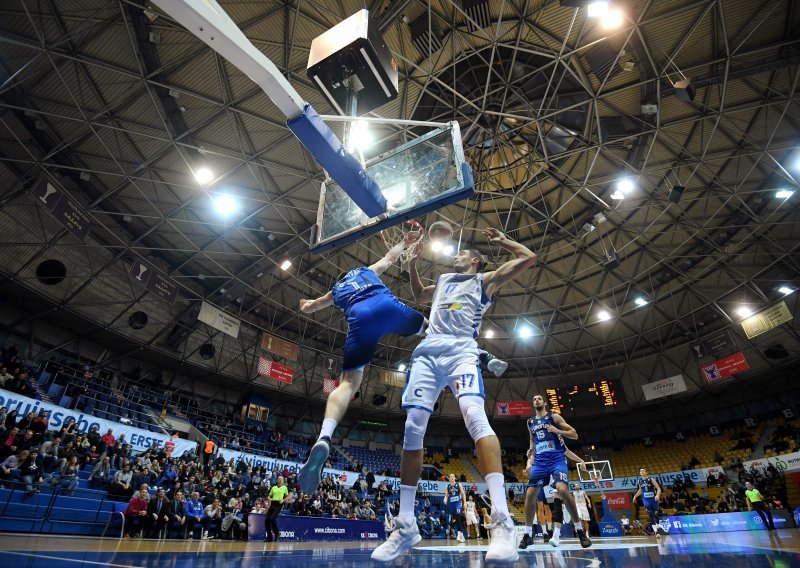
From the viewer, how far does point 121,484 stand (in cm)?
1128

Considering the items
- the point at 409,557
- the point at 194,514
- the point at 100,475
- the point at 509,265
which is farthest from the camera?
the point at 194,514

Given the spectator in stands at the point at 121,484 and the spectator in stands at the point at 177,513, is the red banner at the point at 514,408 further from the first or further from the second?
the spectator in stands at the point at 121,484

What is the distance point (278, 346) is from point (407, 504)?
66.8ft

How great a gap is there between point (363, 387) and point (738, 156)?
23777mm

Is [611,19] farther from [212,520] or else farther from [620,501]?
[620,501]

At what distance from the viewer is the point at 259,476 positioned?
53.6ft

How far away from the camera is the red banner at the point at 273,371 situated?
20875 mm

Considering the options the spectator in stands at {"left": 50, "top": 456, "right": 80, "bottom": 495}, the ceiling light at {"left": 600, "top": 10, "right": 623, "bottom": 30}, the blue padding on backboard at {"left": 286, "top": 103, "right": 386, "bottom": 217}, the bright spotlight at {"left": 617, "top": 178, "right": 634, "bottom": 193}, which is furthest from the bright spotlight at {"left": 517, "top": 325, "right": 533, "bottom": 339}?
the blue padding on backboard at {"left": 286, "top": 103, "right": 386, "bottom": 217}

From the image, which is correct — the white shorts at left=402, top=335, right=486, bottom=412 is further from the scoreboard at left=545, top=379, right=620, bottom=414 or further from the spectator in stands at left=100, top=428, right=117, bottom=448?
the scoreboard at left=545, top=379, right=620, bottom=414

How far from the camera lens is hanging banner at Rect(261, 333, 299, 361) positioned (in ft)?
71.3

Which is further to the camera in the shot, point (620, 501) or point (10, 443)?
point (620, 501)

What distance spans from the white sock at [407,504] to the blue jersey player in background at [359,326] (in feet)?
2.11

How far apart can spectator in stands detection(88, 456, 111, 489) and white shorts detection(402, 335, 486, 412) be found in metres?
12.3

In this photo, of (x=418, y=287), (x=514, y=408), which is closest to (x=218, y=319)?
(x=418, y=287)
